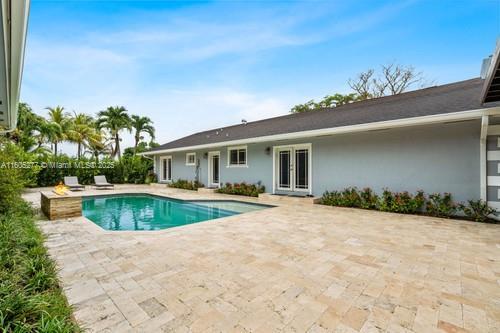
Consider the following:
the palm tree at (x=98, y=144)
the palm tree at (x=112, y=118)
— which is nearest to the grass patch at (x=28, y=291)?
the palm tree at (x=112, y=118)

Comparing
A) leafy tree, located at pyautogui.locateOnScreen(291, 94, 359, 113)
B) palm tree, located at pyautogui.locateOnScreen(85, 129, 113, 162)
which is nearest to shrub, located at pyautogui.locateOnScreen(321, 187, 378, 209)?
leafy tree, located at pyautogui.locateOnScreen(291, 94, 359, 113)

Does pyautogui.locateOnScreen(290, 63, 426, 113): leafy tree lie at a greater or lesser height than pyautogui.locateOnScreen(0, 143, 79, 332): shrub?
greater

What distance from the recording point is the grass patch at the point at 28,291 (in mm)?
1847

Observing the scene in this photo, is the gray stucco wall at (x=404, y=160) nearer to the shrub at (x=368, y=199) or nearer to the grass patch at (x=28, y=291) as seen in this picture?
the shrub at (x=368, y=199)

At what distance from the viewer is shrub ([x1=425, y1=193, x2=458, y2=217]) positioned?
6660mm

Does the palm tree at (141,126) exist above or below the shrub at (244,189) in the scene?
above

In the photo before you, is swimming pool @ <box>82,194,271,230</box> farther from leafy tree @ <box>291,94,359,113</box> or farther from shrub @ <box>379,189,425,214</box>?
leafy tree @ <box>291,94,359,113</box>

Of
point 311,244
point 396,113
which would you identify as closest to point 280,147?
point 396,113

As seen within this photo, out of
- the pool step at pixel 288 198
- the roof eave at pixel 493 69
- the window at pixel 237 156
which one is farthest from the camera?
the window at pixel 237 156

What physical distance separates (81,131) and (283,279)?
33.0 m

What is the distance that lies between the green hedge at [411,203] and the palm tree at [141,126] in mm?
24176

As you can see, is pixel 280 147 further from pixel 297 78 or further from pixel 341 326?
pixel 341 326

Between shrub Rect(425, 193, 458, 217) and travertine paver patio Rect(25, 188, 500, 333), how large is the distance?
53.0 inches

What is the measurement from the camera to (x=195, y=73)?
44.5ft
